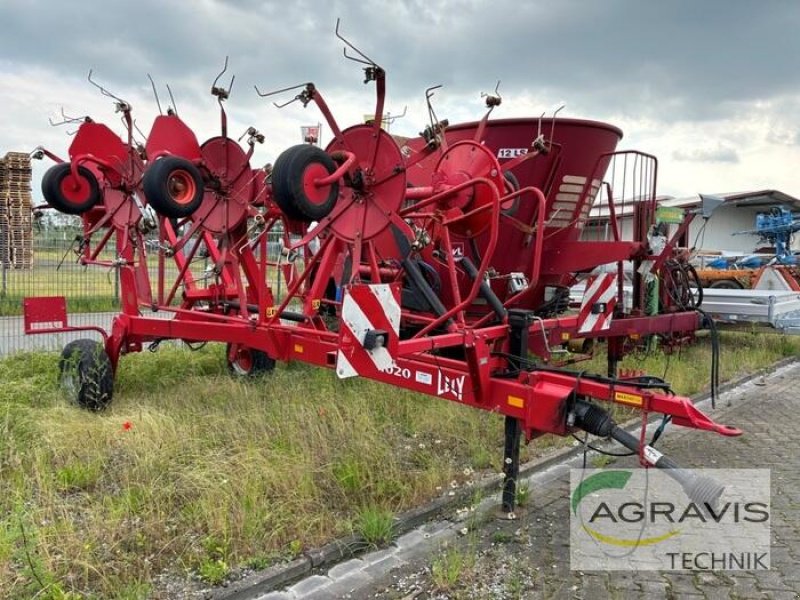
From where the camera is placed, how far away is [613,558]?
3.37 meters

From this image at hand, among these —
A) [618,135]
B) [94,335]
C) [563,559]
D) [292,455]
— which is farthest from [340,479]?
[94,335]

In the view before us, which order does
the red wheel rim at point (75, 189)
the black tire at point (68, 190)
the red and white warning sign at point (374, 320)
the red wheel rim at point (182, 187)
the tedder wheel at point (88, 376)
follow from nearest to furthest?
the red and white warning sign at point (374, 320) < the red wheel rim at point (182, 187) < the tedder wheel at point (88, 376) < the black tire at point (68, 190) < the red wheel rim at point (75, 189)

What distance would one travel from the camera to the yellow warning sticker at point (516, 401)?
338cm

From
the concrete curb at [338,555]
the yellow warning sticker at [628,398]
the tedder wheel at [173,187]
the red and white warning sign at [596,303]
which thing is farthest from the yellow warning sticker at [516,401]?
the tedder wheel at [173,187]

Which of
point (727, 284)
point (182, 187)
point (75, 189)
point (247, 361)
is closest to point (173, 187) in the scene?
point (182, 187)

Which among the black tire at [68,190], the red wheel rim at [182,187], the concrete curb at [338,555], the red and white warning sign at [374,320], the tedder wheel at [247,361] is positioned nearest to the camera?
the concrete curb at [338,555]

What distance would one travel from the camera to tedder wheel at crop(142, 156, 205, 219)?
4.62 metres

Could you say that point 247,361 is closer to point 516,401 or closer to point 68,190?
point 68,190

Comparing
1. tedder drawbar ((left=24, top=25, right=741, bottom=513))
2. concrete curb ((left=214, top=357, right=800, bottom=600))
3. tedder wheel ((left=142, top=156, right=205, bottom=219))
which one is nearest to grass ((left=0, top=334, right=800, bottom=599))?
concrete curb ((left=214, top=357, right=800, bottom=600))

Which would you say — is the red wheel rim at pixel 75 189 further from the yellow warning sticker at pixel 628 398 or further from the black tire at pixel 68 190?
the yellow warning sticker at pixel 628 398

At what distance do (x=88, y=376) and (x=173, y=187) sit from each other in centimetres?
182

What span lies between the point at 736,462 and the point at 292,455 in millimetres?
3424

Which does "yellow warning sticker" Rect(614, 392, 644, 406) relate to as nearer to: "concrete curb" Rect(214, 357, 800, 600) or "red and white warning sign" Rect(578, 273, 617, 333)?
"concrete curb" Rect(214, 357, 800, 600)

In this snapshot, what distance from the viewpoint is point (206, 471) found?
146 inches
